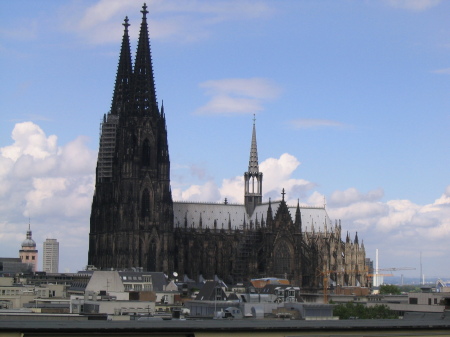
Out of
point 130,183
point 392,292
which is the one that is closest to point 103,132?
point 130,183

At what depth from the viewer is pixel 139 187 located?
17238 centimetres

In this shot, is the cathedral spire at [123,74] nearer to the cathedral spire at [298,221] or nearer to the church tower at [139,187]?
the church tower at [139,187]

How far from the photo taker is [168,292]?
137 meters

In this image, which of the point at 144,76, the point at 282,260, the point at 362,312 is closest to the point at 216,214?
the point at 282,260

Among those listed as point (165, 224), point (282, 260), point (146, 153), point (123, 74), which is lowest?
point (282, 260)

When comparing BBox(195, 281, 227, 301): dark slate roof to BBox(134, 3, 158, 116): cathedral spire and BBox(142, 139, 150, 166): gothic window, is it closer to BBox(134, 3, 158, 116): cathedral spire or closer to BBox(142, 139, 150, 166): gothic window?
BBox(142, 139, 150, 166): gothic window

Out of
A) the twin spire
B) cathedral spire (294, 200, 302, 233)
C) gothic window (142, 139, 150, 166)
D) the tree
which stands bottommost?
the tree

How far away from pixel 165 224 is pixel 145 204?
4596mm

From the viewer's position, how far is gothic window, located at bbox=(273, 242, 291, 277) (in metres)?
184

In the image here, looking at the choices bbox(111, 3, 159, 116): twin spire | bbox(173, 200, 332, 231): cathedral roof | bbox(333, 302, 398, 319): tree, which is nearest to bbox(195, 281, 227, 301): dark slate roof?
bbox(333, 302, 398, 319): tree

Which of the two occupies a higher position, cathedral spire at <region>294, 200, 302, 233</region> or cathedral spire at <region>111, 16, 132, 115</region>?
cathedral spire at <region>111, 16, 132, 115</region>

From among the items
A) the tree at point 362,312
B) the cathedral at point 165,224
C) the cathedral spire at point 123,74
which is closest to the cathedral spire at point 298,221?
the cathedral at point 165,224

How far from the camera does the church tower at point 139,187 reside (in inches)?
6713

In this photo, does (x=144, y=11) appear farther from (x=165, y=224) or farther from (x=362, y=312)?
(x=362, y=312)
